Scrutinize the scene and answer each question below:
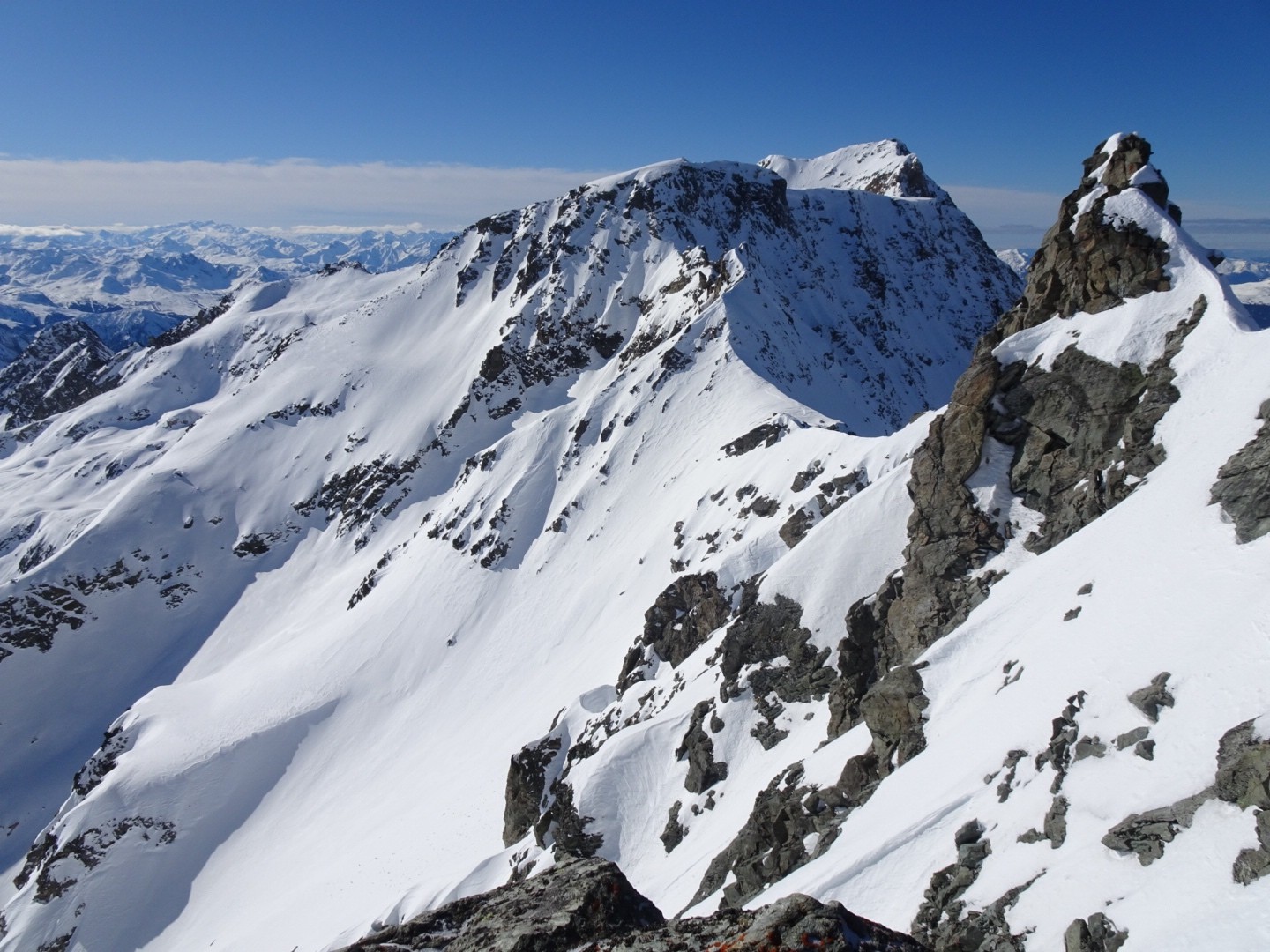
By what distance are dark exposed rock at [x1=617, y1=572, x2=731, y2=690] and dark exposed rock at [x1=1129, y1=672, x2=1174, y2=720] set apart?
29.0 meters

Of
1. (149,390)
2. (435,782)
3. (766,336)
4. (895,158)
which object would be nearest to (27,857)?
(435,782)

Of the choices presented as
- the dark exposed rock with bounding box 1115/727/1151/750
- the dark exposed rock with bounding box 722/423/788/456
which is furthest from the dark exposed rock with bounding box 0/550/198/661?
the dark exposed rock with bounding box 1115/727/1151/750

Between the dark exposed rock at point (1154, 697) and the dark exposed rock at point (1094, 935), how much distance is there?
4.69 metres

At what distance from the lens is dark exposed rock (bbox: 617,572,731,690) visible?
44.8 metres

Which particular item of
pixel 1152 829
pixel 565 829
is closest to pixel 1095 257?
pixel 1152 829

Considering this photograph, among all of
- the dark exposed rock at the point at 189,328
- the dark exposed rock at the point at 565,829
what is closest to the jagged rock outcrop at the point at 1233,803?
the dark exposed rock at the point at 565,829

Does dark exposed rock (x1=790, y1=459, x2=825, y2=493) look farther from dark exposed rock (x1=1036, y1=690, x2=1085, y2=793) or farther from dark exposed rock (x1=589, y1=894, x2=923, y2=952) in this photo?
dark exposed rock (x1=589, y1=894, x2=923, y2=952)

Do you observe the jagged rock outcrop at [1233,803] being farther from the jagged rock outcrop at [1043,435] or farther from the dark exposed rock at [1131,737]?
the jagged rock outcrop at [1043,435]

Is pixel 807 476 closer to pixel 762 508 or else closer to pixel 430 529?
pixel 762 508

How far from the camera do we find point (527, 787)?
4247 cm

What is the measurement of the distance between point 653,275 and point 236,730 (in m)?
78.6

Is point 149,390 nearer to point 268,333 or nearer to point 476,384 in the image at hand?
point 268,333

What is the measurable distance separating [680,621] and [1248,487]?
108ft

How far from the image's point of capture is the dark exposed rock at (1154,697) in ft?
48.7
